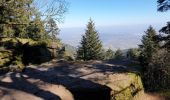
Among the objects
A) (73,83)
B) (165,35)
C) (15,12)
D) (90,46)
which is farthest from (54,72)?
(90,46)

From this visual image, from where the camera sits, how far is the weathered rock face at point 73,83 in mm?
13723

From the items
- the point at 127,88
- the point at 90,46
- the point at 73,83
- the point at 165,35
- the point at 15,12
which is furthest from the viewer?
the point at 90,46

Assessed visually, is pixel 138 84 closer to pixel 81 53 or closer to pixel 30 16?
pixel 30 16

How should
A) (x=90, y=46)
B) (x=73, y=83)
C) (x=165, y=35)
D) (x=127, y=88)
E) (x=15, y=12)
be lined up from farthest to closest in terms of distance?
(x=90, y=46) < (x=165, y=35) < (x=15, y=12) < (x=127, y=88) < (x=73, y=83)

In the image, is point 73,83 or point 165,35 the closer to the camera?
point 73,83

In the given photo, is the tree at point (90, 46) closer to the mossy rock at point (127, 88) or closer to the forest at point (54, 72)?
the forest at point (54, 72)

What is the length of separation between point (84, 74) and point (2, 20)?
13.4m

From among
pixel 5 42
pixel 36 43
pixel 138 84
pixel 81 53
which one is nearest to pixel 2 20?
pixel 5 42

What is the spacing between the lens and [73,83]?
49.8 ft

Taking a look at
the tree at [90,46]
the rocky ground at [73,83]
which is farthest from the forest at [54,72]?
the tree at [90,46]

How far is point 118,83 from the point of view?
15.5 m

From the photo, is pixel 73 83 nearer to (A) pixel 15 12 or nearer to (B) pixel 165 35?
(A) pixel 15 12

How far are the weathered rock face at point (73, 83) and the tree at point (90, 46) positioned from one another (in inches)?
1767

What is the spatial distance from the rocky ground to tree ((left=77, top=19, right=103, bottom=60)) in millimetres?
44615
